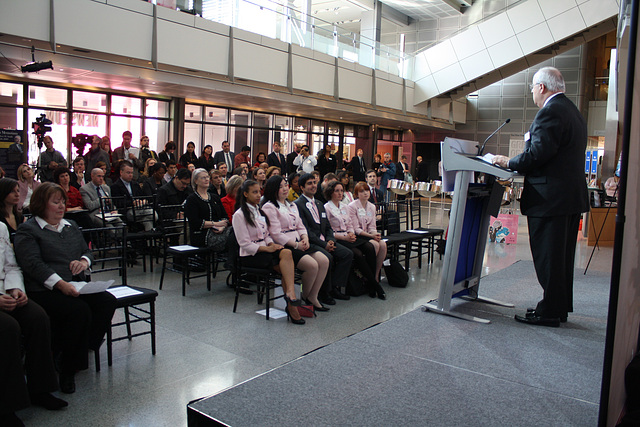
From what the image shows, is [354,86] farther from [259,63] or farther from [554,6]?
[554,6]

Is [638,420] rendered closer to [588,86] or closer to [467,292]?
[467,292]

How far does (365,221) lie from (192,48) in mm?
6662

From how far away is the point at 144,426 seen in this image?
272 cm

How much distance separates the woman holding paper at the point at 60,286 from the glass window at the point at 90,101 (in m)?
9.77

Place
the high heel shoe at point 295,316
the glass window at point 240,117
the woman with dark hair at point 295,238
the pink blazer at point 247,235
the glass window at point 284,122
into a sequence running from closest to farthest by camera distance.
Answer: the high heel shoe at point 295,316, the pink blazer at point 247,235, the woman with dark hair at point 295,238, the glass window at point 240,117, the glass window at point 284,122

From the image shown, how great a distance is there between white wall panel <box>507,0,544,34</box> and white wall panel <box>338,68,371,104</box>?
452 cm

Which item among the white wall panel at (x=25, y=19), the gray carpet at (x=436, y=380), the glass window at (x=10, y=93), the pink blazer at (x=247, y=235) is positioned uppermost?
→ the white wall panel at (x=25, y=19)

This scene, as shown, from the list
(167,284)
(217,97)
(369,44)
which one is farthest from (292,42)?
(167,284)

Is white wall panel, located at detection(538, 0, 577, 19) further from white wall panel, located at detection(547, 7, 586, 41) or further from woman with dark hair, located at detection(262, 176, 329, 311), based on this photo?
woman with dark hair, located at detection(262, 176, 329, 311)

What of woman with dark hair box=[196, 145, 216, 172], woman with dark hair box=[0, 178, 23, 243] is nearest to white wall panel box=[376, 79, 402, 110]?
woman with dark hair box=[196, 145, 216, 172]

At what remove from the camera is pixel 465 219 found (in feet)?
12.8

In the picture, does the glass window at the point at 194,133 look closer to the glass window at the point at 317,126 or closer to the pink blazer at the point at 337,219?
the glass window at the point at 317,126

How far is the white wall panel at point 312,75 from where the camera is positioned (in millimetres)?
13406

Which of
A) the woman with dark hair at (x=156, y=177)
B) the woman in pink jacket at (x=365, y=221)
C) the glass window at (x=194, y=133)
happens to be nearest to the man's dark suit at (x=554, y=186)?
the woman in pink jacket at (x=365, y=221)
